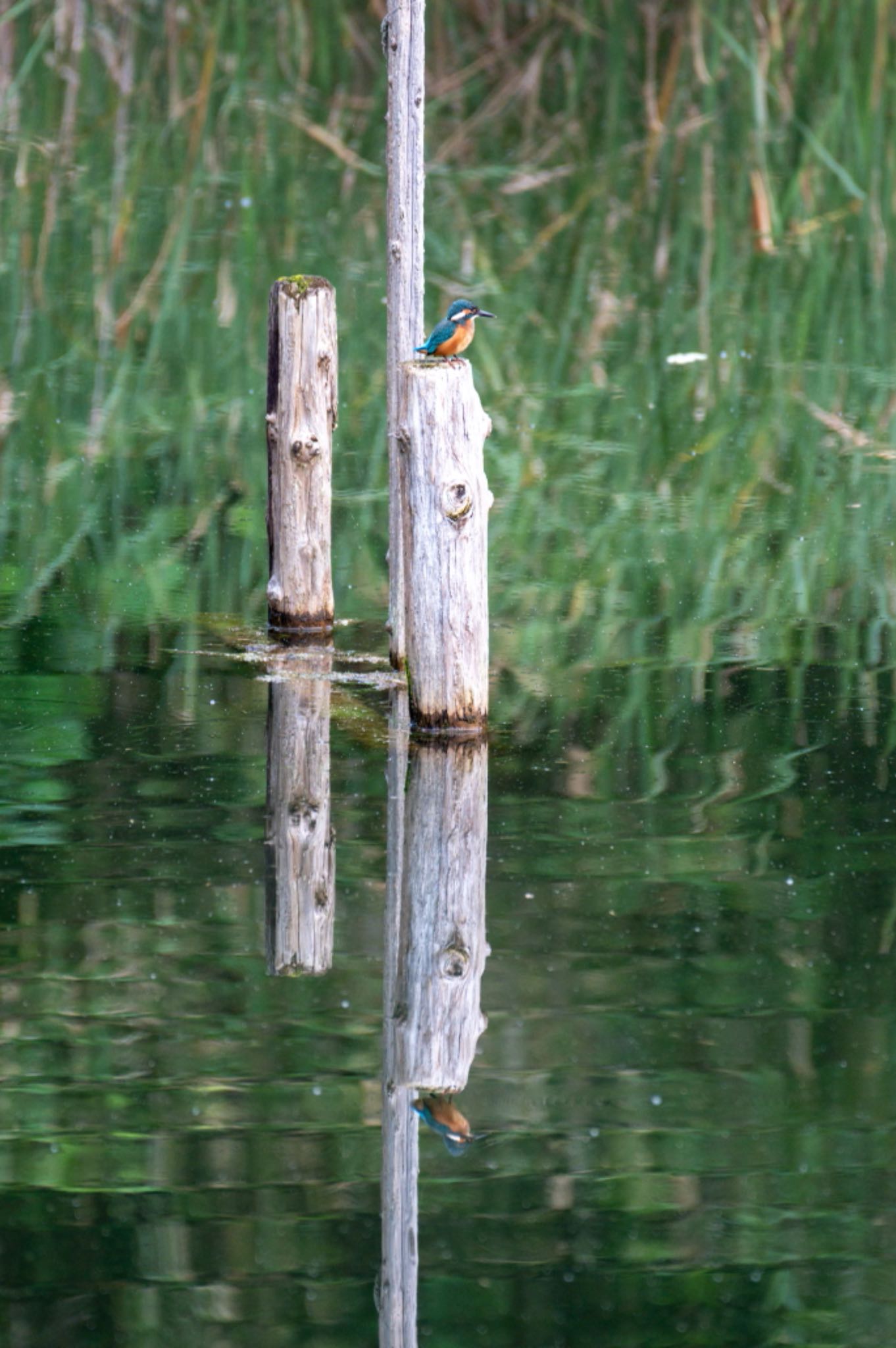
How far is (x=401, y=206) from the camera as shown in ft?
20.9

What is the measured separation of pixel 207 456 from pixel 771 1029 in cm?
510

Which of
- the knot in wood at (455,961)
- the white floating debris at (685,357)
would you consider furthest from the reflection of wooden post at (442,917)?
the white floating debris at (685,357)

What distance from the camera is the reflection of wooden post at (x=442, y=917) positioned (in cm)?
464

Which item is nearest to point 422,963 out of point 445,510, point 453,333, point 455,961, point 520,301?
point 455,961

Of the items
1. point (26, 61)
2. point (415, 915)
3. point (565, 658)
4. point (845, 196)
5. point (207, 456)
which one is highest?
point (26, 61)

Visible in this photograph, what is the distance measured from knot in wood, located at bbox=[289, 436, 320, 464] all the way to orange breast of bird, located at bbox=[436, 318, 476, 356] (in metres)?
0.53

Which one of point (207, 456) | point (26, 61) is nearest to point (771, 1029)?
point (207, 456)

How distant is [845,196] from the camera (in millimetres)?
14328

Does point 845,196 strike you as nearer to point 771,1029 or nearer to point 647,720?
point 647,720

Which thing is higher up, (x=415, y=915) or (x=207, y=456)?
(x=207, y=456)

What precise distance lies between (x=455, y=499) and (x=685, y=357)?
5036 millimetres

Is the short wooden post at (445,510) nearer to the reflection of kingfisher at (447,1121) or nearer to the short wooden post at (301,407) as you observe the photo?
the short wooden post at (301,407)

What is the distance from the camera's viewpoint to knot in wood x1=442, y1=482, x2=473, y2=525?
6.01 m

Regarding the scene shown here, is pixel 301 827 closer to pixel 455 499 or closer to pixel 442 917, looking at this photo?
pixel 442 917
